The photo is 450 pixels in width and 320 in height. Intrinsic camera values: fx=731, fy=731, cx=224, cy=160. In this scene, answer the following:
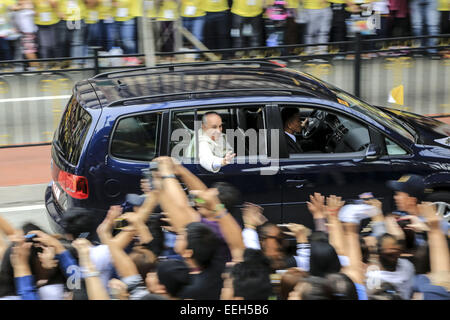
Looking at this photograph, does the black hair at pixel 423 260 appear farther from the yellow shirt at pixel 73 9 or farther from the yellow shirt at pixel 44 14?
the yellow shirt at pixel 44 14

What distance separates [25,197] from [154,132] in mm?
3315

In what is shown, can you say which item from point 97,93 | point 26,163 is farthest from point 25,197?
point 97,93

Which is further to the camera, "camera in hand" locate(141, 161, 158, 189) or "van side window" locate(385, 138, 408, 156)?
"van side window" locate(385, 138, 408, 156)

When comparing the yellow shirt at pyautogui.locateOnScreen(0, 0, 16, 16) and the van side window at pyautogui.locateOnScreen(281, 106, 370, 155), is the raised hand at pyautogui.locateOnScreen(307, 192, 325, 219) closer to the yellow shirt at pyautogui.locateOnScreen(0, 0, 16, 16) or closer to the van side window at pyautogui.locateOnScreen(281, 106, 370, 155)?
the van side window at pyautogui.locateOnScreen(281, 106, 370, 155)

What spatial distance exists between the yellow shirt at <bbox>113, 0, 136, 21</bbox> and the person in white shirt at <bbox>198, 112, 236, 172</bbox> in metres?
6.70

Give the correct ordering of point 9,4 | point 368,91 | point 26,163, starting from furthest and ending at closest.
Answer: point 9,4 < point 368,91 < point 26,163

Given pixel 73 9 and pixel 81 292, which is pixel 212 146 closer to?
pixel 81 292

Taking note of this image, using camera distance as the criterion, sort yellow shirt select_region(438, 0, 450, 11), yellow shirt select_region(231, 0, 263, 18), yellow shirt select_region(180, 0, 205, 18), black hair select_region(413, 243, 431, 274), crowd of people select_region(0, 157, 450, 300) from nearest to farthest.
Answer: crowd of people select_region(0, 157, 450, 300), black hair select_region(413, 243, 431, 274), yellow shirt select_region(180, 0, 205, 18), yellow shirt select_region(231, 0, 263, 18), yellow shirt select_region(438, 0, 450, 11)

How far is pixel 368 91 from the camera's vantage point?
433 inches

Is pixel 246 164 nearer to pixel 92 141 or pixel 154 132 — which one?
pixel 154 132

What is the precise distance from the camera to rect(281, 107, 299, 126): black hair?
6.83m

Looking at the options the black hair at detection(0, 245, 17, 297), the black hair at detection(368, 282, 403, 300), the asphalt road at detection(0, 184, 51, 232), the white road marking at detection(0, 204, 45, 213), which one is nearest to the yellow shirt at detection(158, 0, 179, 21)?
the asphalt road at detection(0, 184, 51, 232)

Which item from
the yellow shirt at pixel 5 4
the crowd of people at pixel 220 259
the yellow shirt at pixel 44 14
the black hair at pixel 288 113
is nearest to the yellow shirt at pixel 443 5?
the yellow shirt at pixel 44 14

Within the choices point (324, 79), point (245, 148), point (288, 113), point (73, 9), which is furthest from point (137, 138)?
point (73, 9)
